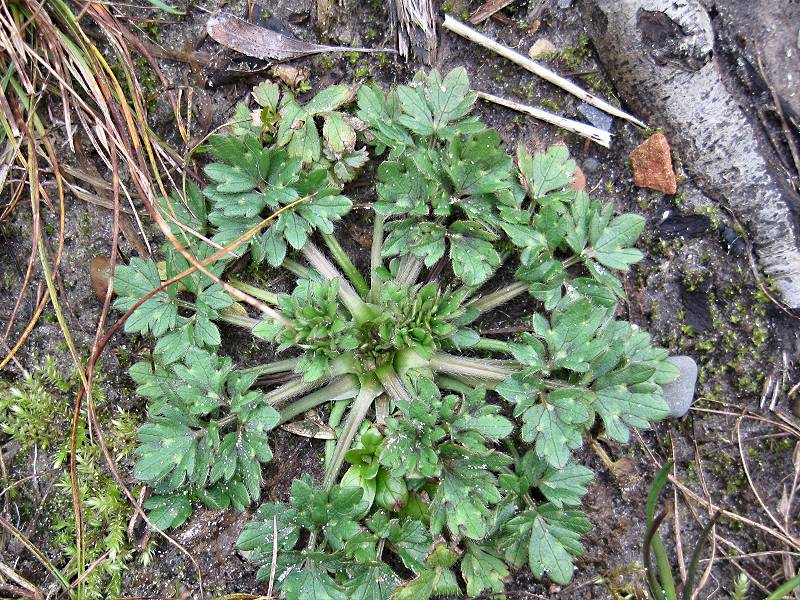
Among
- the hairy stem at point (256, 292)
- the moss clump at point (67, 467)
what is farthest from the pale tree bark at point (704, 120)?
the moss clump at point (67, 467)

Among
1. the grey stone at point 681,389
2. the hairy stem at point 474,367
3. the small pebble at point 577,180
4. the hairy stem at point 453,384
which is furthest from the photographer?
the small pebble at point 577,180

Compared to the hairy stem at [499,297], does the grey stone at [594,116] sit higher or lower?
higher

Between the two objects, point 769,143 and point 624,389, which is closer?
point 624,389

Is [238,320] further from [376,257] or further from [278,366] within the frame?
[376,257]

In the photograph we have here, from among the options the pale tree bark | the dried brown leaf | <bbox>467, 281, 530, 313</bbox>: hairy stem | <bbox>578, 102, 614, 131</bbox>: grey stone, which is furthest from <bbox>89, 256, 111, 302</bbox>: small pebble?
the pale tree bark

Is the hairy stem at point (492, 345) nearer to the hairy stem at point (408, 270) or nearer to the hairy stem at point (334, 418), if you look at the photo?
the hairy stem at point (408, 270)

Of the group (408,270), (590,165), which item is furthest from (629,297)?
(408,270)

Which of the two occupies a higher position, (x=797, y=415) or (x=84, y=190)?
(x=84, y=190)

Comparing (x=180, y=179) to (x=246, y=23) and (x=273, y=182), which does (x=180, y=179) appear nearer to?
(x=273, y=182)

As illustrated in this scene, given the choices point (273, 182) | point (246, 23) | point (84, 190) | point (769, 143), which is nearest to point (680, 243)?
point (769, 143)
